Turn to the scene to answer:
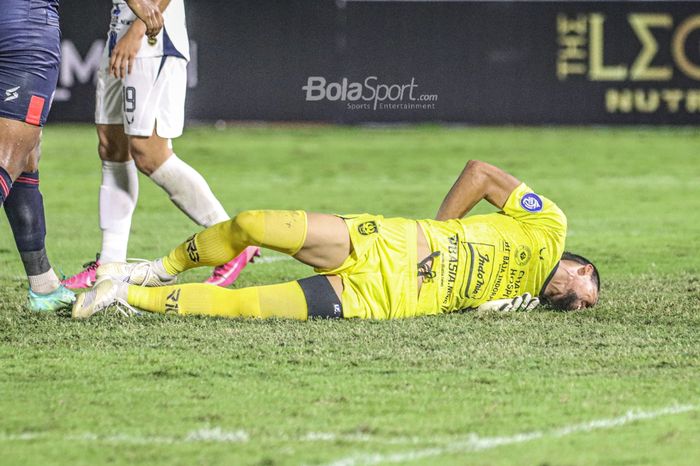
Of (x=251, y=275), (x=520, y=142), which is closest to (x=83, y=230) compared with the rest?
(x=251, y=275)

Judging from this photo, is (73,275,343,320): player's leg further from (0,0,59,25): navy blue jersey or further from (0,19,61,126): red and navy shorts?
(0,0,59,25): navy blue jersey

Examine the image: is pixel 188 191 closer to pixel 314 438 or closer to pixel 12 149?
pixel 12 149

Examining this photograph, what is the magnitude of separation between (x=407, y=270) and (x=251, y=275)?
1.84 meters

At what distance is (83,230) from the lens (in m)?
9.18

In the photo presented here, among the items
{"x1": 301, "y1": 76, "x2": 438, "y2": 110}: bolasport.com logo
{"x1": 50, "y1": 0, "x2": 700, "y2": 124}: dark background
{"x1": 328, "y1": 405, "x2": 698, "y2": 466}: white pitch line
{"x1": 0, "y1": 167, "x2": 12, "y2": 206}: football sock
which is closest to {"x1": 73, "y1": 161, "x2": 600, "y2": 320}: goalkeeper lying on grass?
{"x1": 0, "y1": 167, "x2": 12, "y2": 206}: football sock

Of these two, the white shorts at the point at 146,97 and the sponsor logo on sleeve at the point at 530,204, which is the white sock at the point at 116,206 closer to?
the white shorts at the point at 146,97

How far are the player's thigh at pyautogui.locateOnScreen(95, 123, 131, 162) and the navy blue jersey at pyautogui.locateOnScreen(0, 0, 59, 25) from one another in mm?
1268

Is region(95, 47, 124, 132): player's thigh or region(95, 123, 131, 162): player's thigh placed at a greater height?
region(95, 47, 124, 132): player's thigh

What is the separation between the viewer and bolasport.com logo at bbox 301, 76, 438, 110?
16.5 metres

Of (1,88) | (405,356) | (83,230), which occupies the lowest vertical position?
Result: (83,230)

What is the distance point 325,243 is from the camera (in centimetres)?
554

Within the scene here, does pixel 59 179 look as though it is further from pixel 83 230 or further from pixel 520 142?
pixel 520 142

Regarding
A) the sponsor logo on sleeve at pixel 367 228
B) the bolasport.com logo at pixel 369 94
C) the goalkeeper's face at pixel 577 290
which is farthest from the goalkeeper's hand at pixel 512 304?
the bolasport.com logo at pixel 369 94

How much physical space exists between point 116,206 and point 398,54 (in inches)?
398
